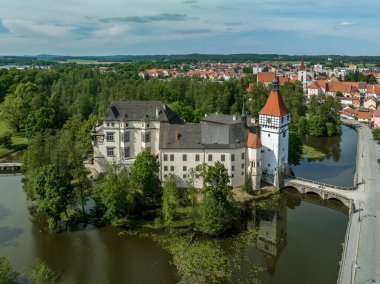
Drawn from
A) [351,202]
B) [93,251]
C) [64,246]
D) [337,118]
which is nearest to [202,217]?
[93,251]

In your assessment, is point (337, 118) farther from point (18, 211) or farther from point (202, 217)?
point (18, 211)

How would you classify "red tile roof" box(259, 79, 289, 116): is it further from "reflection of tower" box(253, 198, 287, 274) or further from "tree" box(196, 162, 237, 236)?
"tree" box(196, 162, 237, 236)

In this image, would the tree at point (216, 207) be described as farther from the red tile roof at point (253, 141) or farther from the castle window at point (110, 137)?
the castle window at point (110, 137)

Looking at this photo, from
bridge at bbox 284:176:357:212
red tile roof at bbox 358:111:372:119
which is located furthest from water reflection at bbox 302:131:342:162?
bridge at bbox 284:176:357:212

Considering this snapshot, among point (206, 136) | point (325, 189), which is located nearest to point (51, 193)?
point (206, 136)

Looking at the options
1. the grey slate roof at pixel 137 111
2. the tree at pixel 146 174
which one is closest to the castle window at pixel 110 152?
the grey slate roof at pixel 137 111

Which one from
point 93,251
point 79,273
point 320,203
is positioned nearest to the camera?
point 79,273
